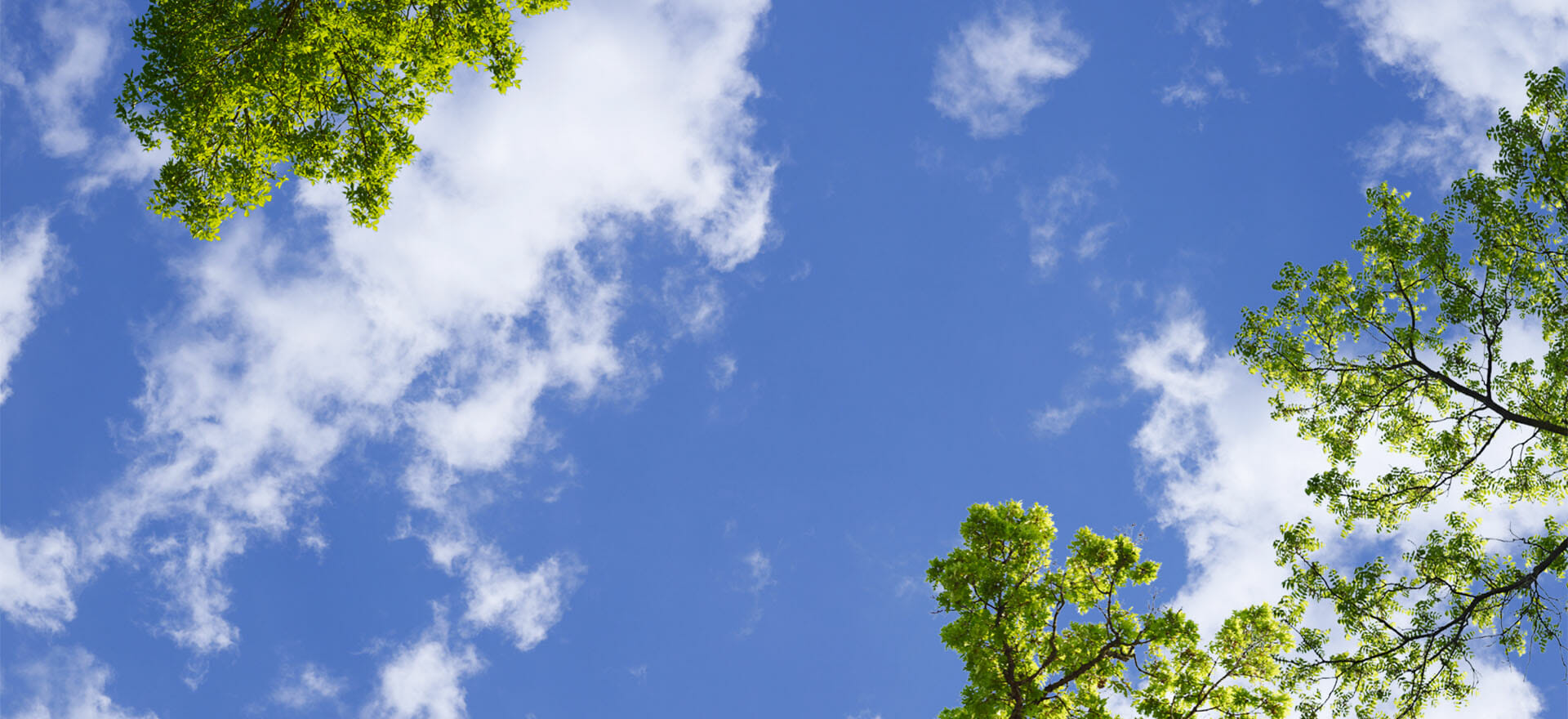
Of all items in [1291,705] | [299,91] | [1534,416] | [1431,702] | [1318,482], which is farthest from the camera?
[1291,705]

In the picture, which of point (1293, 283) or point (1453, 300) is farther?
point (1293, 283)

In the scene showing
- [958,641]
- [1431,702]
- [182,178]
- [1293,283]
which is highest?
[182,178]

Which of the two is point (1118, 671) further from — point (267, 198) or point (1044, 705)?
point (267, 198)

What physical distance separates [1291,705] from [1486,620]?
402cm

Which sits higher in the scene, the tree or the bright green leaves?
the tree

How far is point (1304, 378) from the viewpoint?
49.2 ft

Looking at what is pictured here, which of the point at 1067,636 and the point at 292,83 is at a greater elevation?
the point at 292,83

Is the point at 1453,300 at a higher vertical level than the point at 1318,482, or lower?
higher

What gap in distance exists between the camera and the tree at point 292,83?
33.3 feet

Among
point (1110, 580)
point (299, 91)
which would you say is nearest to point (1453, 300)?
point (1110, 580)

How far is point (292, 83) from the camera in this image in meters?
10.5

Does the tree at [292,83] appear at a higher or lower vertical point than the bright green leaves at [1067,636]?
higher

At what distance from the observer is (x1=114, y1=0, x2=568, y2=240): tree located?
10148 mm

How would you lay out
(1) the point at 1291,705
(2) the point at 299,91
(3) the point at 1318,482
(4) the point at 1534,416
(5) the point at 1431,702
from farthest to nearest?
(1) the point at 1291,705 → (3) the point at 1318,482 → (4) the point at 1534,416 → (5) the point at 1431,702 → (2) the point at 299,91
